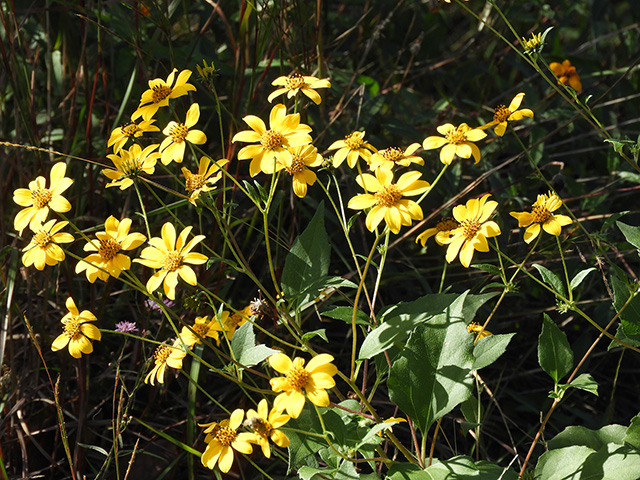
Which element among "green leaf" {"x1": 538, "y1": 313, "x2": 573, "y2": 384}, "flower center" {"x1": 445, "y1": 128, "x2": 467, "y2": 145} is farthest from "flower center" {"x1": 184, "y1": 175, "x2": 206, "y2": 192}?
"green leaf" {"x1": 538, "y1": 313, "x2": 573, "y2": 384}

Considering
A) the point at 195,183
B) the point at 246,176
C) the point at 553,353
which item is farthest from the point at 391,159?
the point at 246,176

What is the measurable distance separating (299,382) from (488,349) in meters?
0.40

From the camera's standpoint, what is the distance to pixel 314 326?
1.89m

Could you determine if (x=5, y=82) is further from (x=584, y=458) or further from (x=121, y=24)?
(x=584, y=458)

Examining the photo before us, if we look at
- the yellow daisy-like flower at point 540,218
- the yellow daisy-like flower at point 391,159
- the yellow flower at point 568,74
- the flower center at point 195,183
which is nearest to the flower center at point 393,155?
the yellow daisy-like flower at point 391,159

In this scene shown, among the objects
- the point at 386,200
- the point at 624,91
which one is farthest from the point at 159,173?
the point at 624,91

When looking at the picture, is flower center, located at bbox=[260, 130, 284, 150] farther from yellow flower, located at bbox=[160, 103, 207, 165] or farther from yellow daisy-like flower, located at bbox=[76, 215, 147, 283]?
yellow daisy-like flower, located at bbox=[76, 215, 147, 283]

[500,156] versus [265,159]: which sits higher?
[265,159]

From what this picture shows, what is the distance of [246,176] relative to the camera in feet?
6.36

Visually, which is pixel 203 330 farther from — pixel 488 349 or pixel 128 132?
pixel 488 349

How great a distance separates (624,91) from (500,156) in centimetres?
52

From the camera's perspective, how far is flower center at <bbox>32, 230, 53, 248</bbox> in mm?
1221

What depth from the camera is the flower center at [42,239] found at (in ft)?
4.00

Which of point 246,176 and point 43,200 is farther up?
point 43,200
